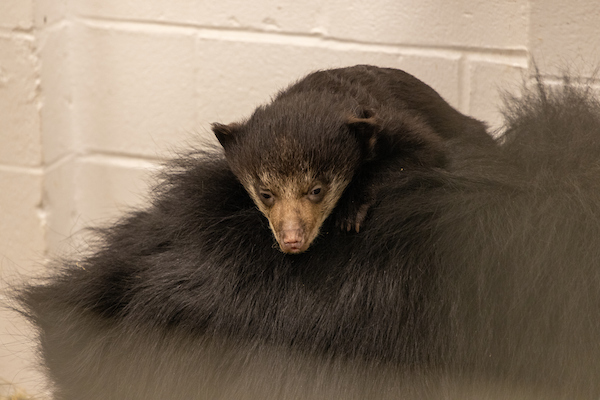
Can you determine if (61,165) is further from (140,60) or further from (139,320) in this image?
(139,320)

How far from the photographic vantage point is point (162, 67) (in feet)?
6.09

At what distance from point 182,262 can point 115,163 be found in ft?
3.24

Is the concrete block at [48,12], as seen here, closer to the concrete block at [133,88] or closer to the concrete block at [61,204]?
the concrete block at [133,88]

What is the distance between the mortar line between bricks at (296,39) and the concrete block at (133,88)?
0.05 ft

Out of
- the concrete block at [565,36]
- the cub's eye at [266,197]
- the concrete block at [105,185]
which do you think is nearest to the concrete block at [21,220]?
the concrete block at [105,185]

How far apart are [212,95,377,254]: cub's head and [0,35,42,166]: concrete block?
Result: 2.37 ft

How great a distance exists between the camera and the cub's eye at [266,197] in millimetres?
1098

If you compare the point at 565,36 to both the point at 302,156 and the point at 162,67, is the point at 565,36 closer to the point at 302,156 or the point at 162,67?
the point at 302,156

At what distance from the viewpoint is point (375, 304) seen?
0.88 m

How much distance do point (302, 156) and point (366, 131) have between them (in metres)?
0.12

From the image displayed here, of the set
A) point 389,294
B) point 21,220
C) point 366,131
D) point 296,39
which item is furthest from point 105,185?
point 389,294

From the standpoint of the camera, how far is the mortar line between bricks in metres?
1.69

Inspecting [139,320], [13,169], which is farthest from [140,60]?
[139,320]

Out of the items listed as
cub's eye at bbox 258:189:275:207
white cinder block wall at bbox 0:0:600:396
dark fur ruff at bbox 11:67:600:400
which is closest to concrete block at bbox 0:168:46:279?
white cinder block wall at bbox 0:0:600:396
